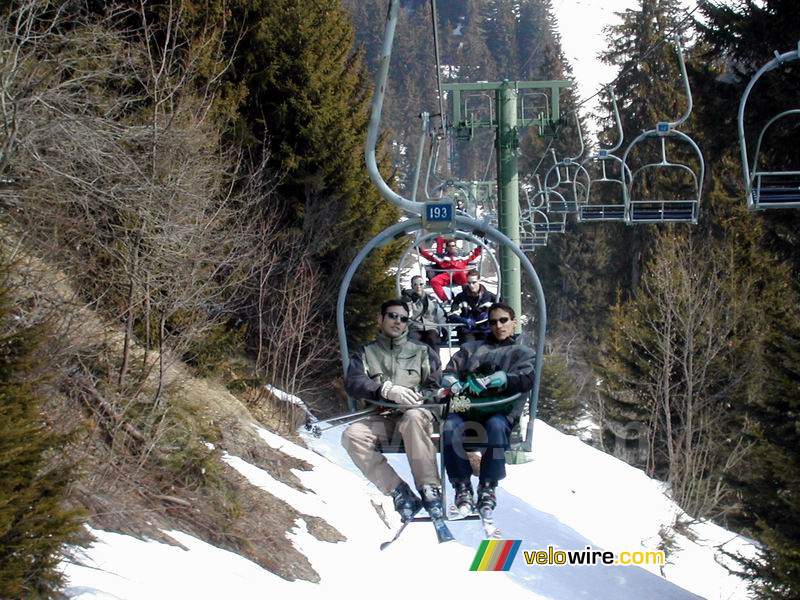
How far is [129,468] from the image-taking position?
34.1 ft

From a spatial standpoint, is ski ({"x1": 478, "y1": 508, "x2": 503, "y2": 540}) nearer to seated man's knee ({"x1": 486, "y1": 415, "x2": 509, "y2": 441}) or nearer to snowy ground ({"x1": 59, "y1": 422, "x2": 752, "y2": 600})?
seated man's knee ({"x1": 486, "y1": 415, "x2": 509, "y2": 441})

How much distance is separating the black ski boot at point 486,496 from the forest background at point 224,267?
2774mm

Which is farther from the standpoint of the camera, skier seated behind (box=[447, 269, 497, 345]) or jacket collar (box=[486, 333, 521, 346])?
skier seated behind (box=[447, 269, 497, 345])

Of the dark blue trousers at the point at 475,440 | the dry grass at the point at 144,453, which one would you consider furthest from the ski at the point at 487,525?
the dry grass at the point at 144,453

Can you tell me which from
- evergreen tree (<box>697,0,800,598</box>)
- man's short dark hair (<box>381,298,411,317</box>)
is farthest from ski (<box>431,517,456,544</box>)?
evergreen tree (<box>697,0,800,598</box>)

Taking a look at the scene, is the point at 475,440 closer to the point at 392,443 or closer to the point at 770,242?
the point at 392,443

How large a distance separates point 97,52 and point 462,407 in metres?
9.24

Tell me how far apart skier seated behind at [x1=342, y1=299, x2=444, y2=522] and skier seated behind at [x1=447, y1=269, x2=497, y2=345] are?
0.82 metres

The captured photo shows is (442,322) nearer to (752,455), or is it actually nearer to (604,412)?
(752,455)

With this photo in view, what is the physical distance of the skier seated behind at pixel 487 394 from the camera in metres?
6.59

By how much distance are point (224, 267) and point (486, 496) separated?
9.52m

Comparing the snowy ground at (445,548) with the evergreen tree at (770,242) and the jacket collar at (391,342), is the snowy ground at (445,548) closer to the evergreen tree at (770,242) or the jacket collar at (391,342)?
the jacket collar at (391,342)

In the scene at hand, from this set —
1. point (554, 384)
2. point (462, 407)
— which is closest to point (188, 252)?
point (462, 407)

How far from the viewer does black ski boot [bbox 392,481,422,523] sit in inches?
260
